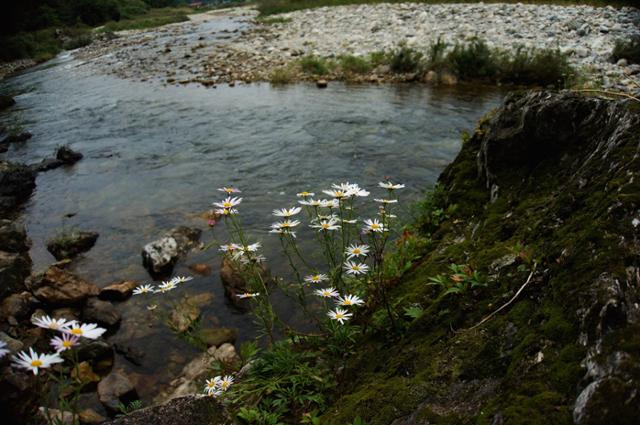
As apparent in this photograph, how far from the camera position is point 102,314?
5023mm

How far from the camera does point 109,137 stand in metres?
11.6

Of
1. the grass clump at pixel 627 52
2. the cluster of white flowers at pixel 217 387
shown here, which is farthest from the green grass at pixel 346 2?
the cluster of white flowers at pixel 217 387

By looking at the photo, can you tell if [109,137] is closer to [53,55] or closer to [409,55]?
[409,55]

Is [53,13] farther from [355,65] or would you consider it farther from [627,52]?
[627,52]

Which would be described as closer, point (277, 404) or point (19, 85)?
point (277, 404)

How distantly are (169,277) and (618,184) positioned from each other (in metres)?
5.15

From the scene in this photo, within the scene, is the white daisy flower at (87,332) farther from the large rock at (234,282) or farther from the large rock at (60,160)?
the large rock at (60,160)

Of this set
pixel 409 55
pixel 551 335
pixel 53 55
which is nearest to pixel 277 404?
pixel 551 335

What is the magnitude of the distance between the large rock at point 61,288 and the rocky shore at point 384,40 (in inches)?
428

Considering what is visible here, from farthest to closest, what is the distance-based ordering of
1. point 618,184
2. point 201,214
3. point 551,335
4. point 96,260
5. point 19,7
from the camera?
point 19,7 < point 201,214 < point 96,260 < point 618,184 < point 551,335

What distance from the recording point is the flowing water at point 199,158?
591cm

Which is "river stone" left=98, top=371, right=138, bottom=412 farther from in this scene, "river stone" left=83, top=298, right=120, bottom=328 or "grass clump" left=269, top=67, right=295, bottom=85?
"grass clump" left=269, top=67, right=295, bottom=85

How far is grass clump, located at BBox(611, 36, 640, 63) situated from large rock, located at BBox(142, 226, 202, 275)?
1252 centimetres

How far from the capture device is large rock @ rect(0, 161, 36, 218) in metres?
8.22
